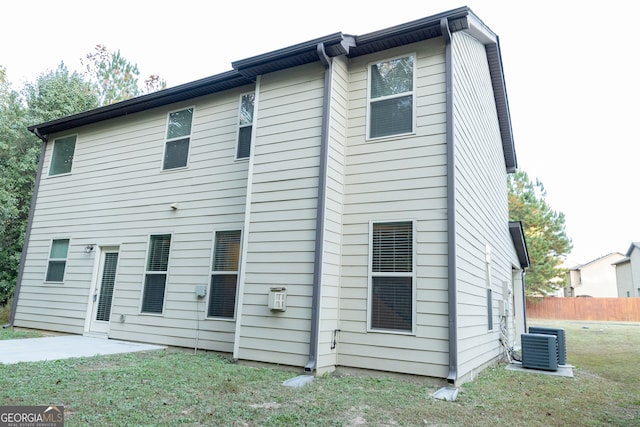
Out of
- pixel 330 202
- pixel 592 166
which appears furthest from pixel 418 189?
pixel 592 166

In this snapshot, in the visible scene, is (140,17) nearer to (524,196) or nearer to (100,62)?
(100,62)

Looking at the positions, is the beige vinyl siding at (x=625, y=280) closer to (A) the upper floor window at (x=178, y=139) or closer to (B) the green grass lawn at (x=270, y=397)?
(B) the green grass lawn at (x=270, y=397)

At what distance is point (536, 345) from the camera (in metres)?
6.93

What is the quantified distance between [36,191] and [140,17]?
7.85 m

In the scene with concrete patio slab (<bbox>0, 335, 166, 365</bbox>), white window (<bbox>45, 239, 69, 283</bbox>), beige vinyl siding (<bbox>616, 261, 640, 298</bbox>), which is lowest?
concrete patio slab (<bbox>0, 335, 166, 365</bbox>)

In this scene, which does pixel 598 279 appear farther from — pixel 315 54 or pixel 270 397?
pixel 270 397

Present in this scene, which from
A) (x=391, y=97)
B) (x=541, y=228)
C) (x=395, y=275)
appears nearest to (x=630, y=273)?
(x=541, y=228)

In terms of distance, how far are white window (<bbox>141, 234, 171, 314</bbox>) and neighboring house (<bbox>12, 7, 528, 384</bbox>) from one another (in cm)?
3

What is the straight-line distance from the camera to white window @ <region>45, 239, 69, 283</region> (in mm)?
8836

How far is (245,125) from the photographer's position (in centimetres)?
728

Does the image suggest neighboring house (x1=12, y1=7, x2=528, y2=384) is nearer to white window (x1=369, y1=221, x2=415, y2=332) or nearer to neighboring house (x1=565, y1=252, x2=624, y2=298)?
white window (x1=369, y1=221, x2=415, y2=332)

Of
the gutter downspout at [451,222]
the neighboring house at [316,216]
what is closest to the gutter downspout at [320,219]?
the neighboring house at [316,216]

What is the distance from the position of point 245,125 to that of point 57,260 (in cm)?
525

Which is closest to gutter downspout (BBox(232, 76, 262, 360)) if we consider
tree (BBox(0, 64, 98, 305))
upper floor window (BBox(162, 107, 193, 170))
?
upper floor window (BBox(162, 107, 193, 170))
